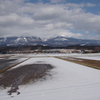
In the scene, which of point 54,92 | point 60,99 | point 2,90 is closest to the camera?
point 60,99

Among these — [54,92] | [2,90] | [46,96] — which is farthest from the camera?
[2,90]

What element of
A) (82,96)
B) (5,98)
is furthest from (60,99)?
(5,98)

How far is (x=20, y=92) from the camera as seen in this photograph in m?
7.04

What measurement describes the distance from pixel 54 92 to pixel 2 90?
328 centimetres

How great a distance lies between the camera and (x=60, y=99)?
595 centimetres

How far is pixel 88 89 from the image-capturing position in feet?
23.8

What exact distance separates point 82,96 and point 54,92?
1567mm

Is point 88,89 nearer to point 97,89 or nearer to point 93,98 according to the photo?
point 97,89

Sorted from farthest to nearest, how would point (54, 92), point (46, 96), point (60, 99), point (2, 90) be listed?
point (2, 90) < point (54, 92) < point (46, 96) < point (60, 99)

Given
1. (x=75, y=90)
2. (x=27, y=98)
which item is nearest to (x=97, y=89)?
(x=75, y=90)

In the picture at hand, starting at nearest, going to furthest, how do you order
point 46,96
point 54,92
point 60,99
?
point 60,99 → point 46,96 → point 54,92

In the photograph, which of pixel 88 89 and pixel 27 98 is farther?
pixel 88 89

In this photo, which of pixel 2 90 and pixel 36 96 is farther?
pixel 2 90

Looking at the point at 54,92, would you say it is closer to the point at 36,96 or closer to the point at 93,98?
the point at 36,96
